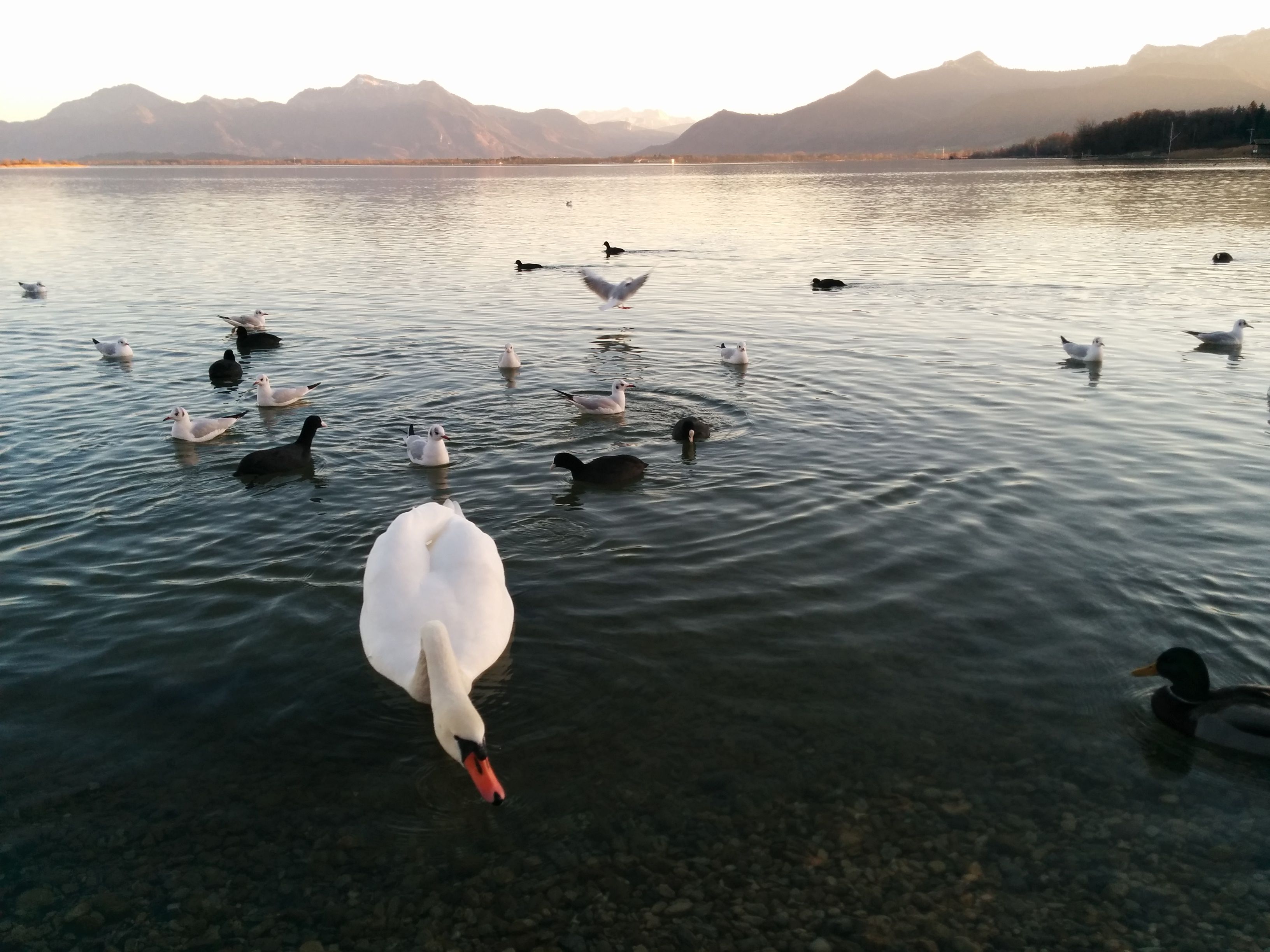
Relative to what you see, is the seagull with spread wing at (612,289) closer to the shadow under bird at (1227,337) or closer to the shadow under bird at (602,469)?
the shadow under bird at (602,469)

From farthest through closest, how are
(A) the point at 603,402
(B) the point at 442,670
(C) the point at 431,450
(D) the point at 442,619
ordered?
(A) the point at 603,402, (C) the point at 431,450, (D) the point at 442,619, (B) the point at 442,670

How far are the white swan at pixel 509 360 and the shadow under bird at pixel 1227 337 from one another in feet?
50.6

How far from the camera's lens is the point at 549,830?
20.1ft

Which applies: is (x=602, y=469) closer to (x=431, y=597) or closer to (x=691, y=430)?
(x=691, y=430)

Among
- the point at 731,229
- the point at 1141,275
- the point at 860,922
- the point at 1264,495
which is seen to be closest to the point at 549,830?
the point at 860,922

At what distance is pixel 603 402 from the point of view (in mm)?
15523

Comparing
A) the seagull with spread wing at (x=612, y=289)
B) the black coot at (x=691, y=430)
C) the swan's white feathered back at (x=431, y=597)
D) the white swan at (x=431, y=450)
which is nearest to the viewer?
the swan's white feathered back at (x=431, y=597)

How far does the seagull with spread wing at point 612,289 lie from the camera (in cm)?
2438

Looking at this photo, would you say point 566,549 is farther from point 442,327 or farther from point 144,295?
point 144,295

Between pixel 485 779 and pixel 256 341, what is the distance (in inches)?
714

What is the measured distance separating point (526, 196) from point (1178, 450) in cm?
8612

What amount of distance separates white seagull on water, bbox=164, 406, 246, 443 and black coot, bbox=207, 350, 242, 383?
12.2 ft

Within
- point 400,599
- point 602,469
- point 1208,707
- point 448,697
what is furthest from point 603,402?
point 1208,707

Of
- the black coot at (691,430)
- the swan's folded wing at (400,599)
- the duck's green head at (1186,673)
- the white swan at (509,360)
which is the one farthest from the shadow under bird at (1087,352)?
the swan's folded wing at (400,599)
